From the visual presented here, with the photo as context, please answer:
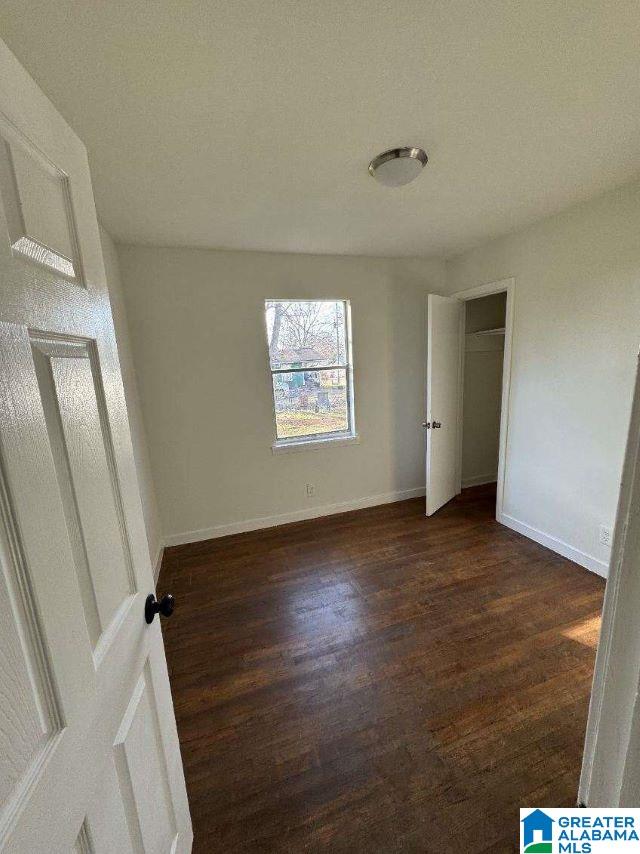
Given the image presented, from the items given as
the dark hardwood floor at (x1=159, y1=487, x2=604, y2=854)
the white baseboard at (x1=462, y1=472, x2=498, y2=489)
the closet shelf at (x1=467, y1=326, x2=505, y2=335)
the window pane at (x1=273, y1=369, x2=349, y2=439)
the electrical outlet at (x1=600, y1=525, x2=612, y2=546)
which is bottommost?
the dark hardwood floor at (x1=159, y1=487, x2=604, y2=854)

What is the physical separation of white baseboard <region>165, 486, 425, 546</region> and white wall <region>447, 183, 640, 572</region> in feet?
3.55

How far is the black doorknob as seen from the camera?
862 mm

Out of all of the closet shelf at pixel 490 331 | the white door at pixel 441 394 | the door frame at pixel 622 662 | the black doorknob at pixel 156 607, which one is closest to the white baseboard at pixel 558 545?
the white door at pixel 441 394

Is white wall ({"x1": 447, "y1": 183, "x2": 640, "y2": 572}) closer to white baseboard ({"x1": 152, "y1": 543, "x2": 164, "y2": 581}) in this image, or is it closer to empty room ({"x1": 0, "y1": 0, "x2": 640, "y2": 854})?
empty room ({"x1": 0, "y1": 0, "x2": 640, "y2": 854})

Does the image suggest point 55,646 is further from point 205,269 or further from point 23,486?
point 205,269

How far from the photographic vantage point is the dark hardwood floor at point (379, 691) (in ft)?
3.69

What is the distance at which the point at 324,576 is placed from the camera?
2.39 meters

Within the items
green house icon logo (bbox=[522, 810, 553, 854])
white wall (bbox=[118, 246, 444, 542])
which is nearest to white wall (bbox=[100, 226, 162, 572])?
white wall (bbox=[118, 246, 444, 542])

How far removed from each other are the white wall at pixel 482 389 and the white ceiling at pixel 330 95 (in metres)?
1.65

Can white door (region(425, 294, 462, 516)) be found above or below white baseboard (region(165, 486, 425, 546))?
A: above

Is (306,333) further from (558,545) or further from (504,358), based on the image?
(558,545)

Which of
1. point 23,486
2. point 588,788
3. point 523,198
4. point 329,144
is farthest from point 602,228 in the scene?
point 23,486

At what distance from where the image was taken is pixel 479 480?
3875 millimetres

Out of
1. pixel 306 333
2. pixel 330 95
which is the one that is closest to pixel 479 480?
pixel 306 333
